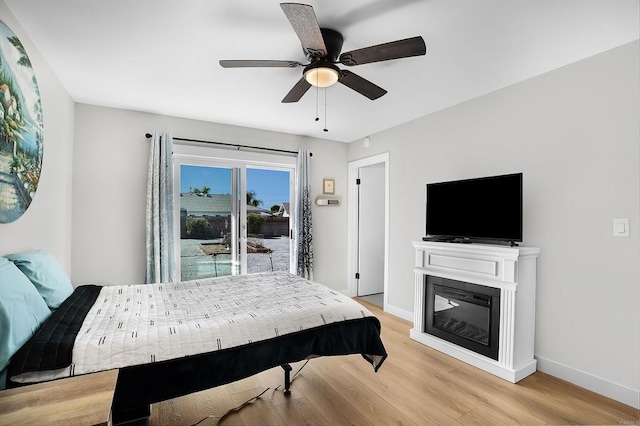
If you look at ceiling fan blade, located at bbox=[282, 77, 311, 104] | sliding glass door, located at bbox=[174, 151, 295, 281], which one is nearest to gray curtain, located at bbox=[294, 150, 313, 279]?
sliding glass door, located at bbox=[174, 151, 295, 281]

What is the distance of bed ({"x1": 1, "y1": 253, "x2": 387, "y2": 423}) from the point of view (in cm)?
131

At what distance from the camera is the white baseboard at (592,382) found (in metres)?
2.09

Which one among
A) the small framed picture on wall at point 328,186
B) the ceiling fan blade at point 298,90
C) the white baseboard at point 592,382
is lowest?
the white baseboard at point 592,382

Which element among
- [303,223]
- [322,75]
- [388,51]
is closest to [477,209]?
[388,51]

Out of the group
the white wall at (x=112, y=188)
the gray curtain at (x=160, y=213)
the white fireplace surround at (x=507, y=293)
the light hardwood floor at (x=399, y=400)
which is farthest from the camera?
the gray curtain at (x=160, y=213)

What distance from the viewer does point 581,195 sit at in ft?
7.80

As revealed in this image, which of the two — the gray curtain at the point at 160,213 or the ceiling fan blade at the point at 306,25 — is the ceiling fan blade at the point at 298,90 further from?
the gray curtain at the point at 160,213

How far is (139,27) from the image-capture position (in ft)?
6.50

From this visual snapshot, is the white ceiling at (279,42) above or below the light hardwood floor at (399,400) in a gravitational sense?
above

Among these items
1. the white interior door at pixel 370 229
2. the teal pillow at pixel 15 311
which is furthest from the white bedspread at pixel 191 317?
the white interior door at pixel 370 229

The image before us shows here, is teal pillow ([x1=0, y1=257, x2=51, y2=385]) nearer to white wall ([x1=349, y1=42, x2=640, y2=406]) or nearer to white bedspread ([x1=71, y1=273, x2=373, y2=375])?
white bedspread ([x1=71, y1=273, x2=373, y2=375])

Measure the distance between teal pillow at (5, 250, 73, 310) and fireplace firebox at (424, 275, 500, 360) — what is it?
3.13 m

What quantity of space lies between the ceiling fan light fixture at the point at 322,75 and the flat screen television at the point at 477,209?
1722 mm

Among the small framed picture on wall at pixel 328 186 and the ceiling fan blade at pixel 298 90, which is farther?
the small framed picture on wall at pixel 328 186
